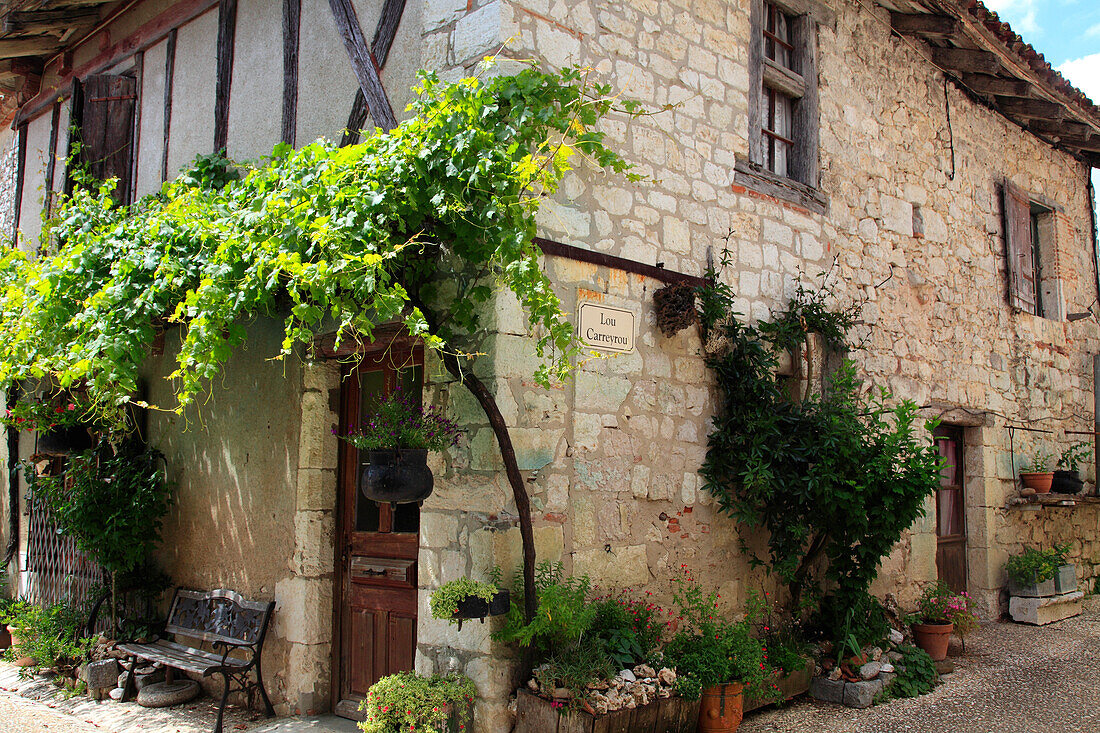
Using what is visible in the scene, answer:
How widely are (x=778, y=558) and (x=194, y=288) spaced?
11.2 feet

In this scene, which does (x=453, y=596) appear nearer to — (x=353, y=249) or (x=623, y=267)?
(x=353, y=249)

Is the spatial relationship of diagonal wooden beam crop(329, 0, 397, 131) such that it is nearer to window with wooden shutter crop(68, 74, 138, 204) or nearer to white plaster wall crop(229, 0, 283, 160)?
white plaster wall crop(229, 0, 283, 160)

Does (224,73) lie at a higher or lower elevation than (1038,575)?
higher

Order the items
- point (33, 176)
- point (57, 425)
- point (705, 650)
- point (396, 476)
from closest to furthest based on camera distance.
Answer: point (396, 476) < point (705, 650) < point (57, 425) < point (33, 176)

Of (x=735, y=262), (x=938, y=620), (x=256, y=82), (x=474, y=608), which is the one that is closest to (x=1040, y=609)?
(x=938, y=620)

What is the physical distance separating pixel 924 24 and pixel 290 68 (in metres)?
4.64

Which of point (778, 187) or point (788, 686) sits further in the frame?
point (778, 187)

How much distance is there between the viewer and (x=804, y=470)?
4629 millimetres

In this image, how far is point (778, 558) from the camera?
4.70m

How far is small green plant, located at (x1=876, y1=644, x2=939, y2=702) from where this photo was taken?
180 inches

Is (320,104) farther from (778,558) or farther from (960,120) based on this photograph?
(960,120)

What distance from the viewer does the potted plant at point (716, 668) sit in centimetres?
379

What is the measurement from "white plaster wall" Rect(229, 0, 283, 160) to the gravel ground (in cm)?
431

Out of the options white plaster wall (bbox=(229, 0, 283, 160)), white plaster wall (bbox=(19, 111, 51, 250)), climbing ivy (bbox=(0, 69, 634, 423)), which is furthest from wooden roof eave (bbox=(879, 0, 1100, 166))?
white plaster wall (bbox=(19, 111, 51, 250))
